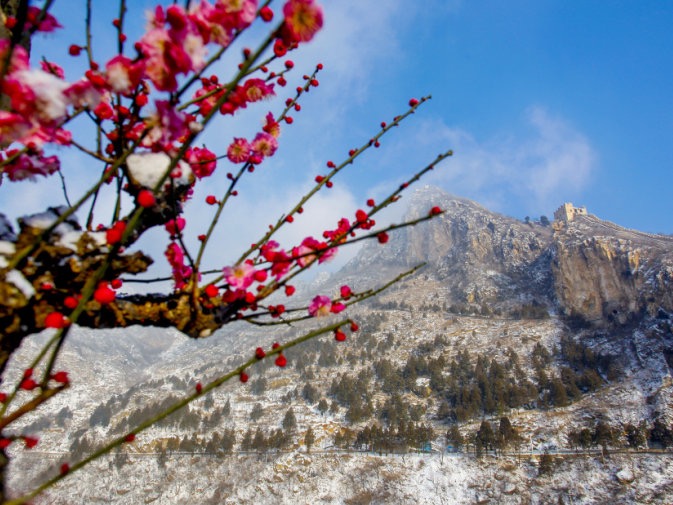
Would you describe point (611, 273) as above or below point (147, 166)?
above

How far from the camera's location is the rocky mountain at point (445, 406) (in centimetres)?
3247

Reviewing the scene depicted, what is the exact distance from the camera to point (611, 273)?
70.4m

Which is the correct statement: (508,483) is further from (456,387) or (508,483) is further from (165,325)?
(165,325)

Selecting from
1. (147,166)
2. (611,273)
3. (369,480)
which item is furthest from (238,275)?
(611,273)

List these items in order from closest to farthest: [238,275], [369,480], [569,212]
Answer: [238,275]
[369,480]
[569,212]

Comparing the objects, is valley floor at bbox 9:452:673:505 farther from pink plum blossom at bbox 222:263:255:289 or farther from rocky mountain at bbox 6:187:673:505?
pink plum blossom at bbox 222:263:255:289

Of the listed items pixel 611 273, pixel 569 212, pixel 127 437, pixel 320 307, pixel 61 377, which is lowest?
pixel 127 437

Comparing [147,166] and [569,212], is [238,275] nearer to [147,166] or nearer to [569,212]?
[147,166]

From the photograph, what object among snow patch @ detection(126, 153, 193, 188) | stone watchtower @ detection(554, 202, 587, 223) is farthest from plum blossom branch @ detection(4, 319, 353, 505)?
stone watchtower @ detection(554, 202, 587, 223)

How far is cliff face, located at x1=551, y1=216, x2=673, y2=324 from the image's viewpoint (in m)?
60.2

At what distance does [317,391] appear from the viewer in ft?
189

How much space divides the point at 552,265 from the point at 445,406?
175 feet

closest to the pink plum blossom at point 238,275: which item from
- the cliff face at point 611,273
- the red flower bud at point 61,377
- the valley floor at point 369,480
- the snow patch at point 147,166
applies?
the snow patch at point 147,166

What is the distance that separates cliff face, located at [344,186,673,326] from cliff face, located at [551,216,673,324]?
15cm
